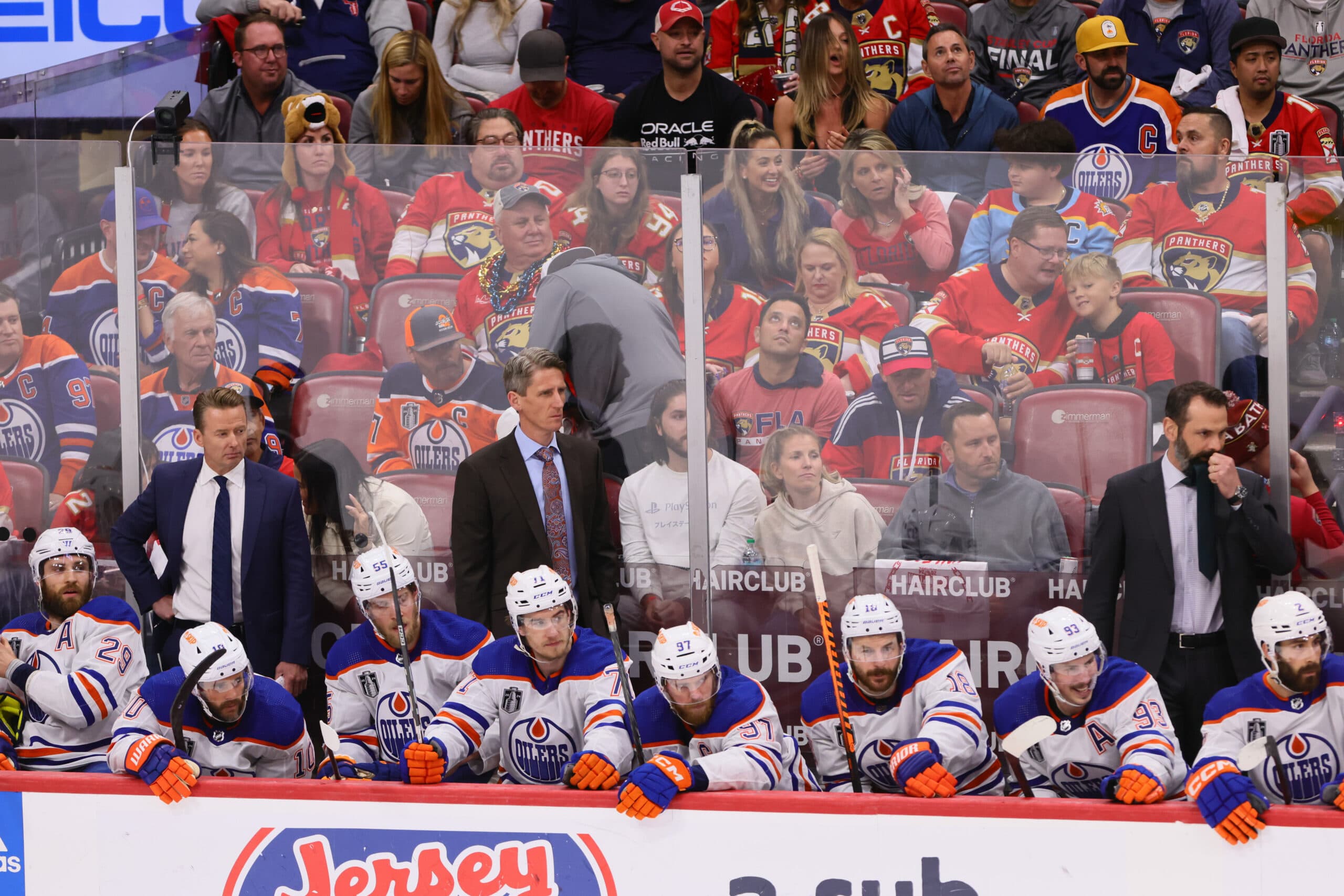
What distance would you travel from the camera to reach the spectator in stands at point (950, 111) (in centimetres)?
670

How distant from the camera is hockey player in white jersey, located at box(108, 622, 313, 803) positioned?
5.16 m

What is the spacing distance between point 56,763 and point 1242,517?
4.47 m

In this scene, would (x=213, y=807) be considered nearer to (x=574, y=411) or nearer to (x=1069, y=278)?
(x=574, y=411)

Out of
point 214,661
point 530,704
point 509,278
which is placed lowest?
point 530,704

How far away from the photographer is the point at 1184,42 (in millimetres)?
7590

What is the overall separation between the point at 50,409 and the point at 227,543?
1.01 meters

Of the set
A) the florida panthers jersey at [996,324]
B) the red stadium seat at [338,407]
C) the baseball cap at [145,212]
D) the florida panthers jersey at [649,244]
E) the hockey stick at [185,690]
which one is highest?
the baseball cap at [145,212]

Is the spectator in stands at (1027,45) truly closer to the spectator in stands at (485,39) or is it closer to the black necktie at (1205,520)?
the spectator in stands at (485,39)

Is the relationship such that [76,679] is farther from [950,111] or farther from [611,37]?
[950,111]

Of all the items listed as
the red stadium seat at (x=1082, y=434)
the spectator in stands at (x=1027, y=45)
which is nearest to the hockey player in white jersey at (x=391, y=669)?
the red stadium seat at (x=1082, y=434)

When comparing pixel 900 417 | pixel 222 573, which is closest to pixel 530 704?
pixel 222 573

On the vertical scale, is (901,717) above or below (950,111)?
below

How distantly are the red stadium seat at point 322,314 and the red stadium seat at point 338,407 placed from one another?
0.09 metres

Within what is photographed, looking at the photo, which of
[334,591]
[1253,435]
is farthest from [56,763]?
[1253,435]
